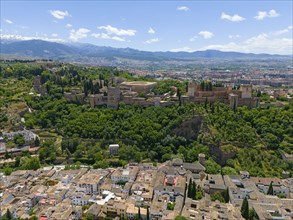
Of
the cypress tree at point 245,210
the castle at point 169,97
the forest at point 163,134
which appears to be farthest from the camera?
the castle at point 169,97

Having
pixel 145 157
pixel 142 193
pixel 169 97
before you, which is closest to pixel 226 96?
pixel 169 97

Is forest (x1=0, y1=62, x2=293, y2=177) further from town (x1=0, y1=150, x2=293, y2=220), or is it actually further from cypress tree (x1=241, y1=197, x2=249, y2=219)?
cypress tree (x1=241, y1=197, x2=249, y2=219)

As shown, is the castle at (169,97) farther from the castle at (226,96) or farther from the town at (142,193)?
the town at (142,193)

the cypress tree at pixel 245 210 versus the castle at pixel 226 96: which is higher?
the castle at pixel 226 96

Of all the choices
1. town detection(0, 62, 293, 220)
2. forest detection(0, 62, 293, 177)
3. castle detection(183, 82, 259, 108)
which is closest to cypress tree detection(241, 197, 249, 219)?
town detection(0, 62, 293, 220)

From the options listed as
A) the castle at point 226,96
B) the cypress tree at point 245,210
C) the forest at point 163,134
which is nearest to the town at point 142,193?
the cypress tree at point 245,210

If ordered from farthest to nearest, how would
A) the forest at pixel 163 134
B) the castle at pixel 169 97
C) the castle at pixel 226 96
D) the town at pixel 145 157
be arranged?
the castle at pixel 169 97 → the castle at pixel 226 96 → the forest at pixel 163 134 → the town at pixel 145 157

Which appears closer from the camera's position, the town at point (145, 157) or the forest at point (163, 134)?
the town at point (145, 157)

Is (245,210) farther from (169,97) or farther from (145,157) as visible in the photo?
(169,97)

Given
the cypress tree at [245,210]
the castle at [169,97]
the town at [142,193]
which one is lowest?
the town at [142,193]
